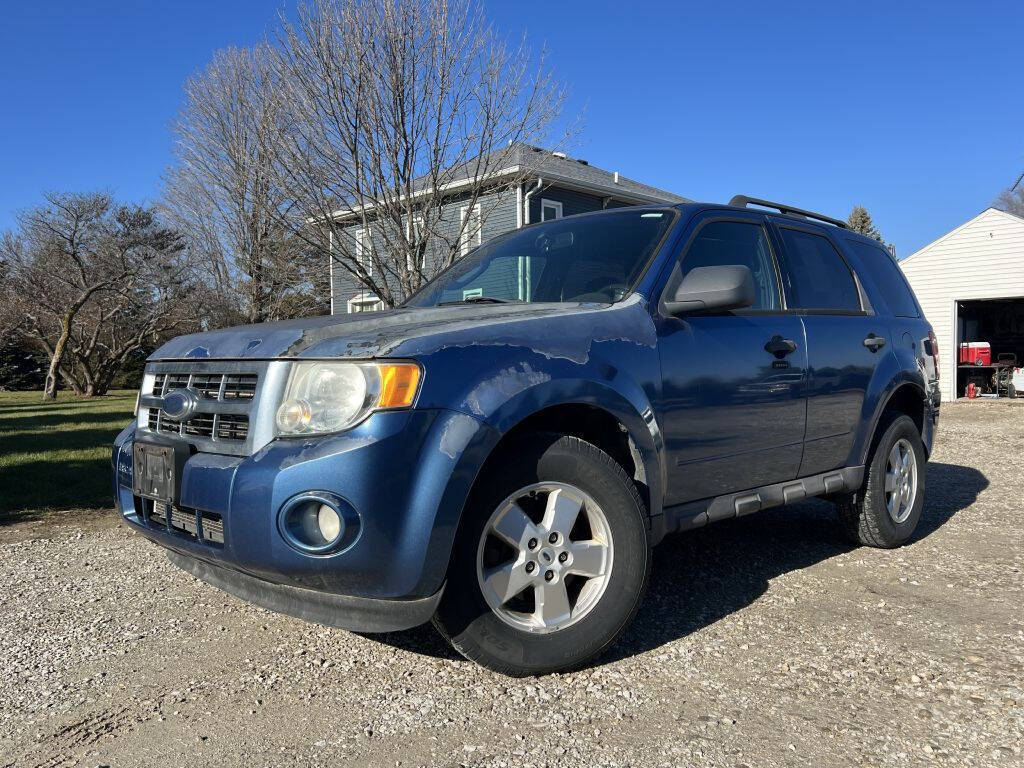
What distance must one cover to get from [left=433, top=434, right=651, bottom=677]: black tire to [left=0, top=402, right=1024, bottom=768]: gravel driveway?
13cm

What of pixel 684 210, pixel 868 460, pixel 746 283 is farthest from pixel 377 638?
pixel 868 460

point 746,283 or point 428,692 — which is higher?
point 746,283

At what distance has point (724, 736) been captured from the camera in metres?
2.41

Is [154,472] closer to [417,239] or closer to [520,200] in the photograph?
[417,239]

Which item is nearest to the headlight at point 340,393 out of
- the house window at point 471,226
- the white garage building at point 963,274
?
the house window at point 471,226

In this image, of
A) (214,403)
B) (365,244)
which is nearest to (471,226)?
(365,244)

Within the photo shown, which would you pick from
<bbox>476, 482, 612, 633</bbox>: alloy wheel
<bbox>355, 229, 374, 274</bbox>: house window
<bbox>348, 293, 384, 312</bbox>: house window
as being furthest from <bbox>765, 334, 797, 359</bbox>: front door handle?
<bbox>348, 293, 384, 312</bbox>: house window

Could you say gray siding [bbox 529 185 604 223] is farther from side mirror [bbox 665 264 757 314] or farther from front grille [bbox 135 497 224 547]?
front grille [bbox 135 497 224 547]

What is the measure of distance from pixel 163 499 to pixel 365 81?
34.8 ft

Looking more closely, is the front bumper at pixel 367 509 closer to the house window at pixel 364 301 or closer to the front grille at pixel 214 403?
the front grille at pixel 214 403

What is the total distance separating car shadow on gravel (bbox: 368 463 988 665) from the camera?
3260 millimetres

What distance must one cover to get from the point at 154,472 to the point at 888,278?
453 cm

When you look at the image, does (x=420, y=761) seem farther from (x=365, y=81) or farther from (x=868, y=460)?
(x=365, y=81)

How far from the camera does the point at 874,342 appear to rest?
447 cm
